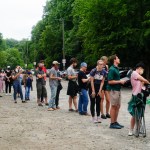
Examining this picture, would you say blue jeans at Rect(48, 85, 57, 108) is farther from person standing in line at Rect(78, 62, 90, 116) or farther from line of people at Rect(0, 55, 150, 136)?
person standing in line at Rect(78, 62, 90, 116)

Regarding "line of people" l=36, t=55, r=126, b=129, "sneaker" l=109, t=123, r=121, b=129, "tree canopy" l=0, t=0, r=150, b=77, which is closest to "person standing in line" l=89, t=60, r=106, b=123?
"line of people" l=36, t=55, r=126, b=129

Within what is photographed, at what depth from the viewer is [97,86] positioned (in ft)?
41.4

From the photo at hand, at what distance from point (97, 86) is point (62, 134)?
2534 mm

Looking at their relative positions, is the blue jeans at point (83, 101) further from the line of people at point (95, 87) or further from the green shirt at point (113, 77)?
the green shirt at point (113, 77)

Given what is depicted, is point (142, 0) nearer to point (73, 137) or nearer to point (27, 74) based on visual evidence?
point (27, 74)

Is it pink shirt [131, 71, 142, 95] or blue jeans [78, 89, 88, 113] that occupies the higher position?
pink shirt [131, 71, 142, 95]

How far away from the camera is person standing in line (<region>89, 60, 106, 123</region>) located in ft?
40.9

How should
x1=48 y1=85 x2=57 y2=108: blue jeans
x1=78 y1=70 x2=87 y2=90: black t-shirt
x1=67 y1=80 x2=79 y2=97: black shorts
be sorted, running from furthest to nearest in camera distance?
x1=48 y1=85 x2=57 y2=108: blue jeans < x1=67 y1=80 x2=79 y2=97: black shorts < x1=78 y1=70 x2=87 y2=90: black t-shirt

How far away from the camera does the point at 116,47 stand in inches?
1321

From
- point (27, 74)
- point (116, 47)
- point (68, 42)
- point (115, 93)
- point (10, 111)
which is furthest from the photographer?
point (68, 42)

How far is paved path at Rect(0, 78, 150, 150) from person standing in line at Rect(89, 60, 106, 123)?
381mm

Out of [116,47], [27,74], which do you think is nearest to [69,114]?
[27,74]

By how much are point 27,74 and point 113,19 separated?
14.3 meters

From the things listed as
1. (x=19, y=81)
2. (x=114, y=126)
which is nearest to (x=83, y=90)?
(x=114, y=126)
